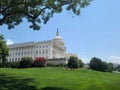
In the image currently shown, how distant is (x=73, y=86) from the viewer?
26688 mm

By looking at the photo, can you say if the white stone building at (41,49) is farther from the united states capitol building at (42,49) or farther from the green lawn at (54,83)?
the green lawn at (54,83)

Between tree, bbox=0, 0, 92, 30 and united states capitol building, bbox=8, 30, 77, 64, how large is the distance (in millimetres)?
129136

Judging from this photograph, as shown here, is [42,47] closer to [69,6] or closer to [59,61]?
[59,61]

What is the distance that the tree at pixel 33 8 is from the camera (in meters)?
26.0

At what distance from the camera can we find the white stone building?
160m

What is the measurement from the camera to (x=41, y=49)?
163125mm

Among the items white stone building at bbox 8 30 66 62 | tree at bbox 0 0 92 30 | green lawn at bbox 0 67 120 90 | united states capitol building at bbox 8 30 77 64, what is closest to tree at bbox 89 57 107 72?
united states capitol building at bbox 8 30 77 64

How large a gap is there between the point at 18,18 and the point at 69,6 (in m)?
6.52

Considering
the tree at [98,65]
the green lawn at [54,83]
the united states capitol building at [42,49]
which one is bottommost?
the green lawn at [54,83]

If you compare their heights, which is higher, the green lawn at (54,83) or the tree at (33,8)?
the tree at (33,8)

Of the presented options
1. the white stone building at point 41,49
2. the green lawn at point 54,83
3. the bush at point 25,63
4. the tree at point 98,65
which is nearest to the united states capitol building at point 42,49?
the white stone building at point 41,49

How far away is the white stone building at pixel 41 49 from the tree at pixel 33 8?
129136 millimetres

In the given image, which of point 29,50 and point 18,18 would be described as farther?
point 29,50

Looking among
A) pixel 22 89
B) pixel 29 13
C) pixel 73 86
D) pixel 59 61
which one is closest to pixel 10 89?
pixel 22 89
